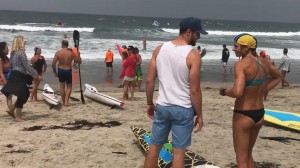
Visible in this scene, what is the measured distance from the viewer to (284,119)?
7898 millimetres

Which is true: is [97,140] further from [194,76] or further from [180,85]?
[194,76]

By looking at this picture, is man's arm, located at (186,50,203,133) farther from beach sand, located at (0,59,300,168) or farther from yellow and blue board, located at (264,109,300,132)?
yellow and blue board, located at (264,109,300,132)

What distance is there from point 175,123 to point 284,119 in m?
5.06

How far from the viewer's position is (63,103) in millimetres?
9445

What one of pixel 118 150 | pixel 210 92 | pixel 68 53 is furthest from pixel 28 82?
pixel 210 92

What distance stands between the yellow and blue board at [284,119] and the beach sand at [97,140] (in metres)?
0.14

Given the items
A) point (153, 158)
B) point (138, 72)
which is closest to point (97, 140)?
point (153, 158)

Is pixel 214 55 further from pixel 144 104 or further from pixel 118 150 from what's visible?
pixel 118 150

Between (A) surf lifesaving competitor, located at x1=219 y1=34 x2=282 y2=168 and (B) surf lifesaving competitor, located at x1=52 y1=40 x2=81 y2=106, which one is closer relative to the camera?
(A) surf lifesaving competitor, located at x1=219 y1=34 x2=282 y2=168

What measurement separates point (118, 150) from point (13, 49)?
2.85 meters

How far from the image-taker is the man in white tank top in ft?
11.3

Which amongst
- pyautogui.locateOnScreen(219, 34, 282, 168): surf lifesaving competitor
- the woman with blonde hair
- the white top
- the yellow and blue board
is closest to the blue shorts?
pyautogui.locateOnScreen(219, 34, 282, 168): surf lifesaving competitor

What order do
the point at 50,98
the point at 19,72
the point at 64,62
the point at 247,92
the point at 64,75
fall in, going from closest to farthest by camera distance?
1. the point at 247,92
2. the point at 19,72
3. the point at 64,62
4. the point at 64,75
5. the point at 50,98

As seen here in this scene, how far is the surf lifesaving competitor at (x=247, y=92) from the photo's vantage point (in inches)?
147
